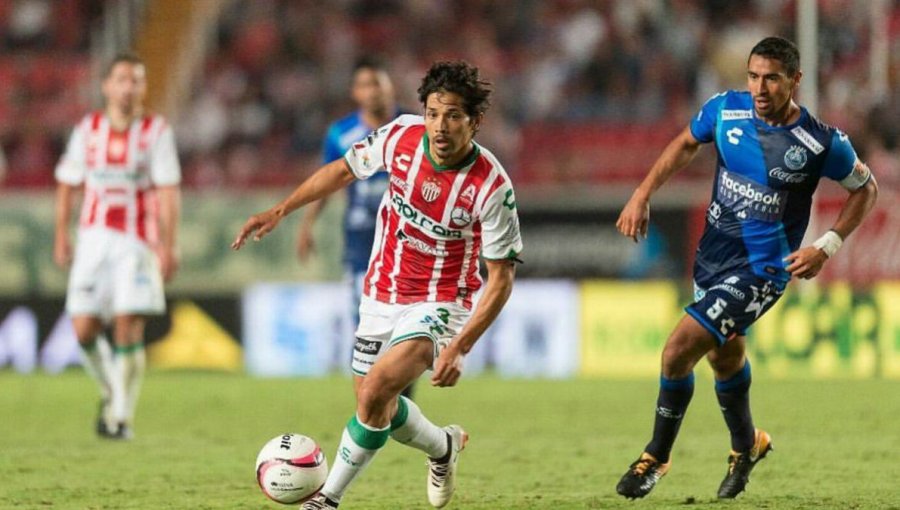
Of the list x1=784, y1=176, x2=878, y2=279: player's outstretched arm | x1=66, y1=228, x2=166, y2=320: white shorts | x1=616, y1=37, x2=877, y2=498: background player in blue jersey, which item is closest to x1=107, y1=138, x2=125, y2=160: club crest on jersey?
x1=66, y1=228, x2=166, y2=320: white shorts

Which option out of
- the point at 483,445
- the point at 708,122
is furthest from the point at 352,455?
the point at 483,445

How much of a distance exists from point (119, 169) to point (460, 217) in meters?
4.49

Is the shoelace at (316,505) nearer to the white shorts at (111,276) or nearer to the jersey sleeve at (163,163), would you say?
the white shorts at (111,276)

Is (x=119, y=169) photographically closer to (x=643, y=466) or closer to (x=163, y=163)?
(x=163, y=163)

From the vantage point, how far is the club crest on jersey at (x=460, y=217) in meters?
7.00

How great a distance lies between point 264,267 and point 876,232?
21.6ft

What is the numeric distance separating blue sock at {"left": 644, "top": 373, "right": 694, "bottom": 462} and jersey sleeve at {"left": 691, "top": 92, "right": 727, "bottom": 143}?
1.14 m

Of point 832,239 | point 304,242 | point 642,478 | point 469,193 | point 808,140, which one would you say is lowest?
point 642,478

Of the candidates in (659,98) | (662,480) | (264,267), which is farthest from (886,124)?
(662,480)

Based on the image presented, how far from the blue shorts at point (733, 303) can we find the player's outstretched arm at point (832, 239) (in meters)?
0.19

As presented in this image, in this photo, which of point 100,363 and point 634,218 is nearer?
point 634,218

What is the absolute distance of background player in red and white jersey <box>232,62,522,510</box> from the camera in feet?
22.3

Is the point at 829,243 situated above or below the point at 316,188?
below

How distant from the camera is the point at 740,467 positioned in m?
7.88
